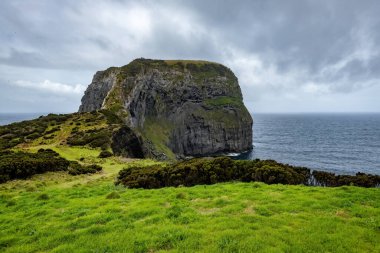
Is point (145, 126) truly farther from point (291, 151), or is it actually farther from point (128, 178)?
point (128, 178)

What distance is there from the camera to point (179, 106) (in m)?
165

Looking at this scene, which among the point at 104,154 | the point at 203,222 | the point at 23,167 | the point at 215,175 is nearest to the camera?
the point at 203,222

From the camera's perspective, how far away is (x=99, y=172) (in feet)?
130

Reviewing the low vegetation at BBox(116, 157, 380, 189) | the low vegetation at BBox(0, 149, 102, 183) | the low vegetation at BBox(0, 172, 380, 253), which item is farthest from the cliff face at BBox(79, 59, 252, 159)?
the low vegetation at BBox(0, 172, 380, 253)

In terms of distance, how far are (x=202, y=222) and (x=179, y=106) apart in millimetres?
152099

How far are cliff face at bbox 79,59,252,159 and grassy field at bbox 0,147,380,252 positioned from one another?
11452 cm

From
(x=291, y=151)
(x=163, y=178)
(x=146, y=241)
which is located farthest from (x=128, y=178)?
(x=291, y=151)

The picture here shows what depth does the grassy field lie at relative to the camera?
38.7ft

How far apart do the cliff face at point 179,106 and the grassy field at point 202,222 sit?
11452cm

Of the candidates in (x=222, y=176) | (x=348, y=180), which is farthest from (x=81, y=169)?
(x=348, y=180)

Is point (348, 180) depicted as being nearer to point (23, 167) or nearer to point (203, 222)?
point (203, 222)

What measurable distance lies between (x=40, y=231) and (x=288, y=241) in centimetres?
1152

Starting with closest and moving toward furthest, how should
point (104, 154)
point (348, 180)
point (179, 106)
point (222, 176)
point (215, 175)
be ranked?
point (215, 175), point (222, 176), point (348, 180), point (104, 154), point (179, 106)

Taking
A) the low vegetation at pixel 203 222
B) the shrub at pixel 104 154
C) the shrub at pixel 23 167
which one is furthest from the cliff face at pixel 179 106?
the low vegetation at pixel 203 222
